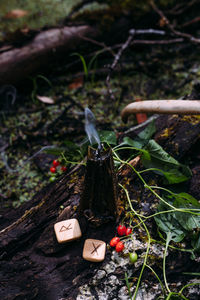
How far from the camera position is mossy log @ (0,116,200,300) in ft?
3.48

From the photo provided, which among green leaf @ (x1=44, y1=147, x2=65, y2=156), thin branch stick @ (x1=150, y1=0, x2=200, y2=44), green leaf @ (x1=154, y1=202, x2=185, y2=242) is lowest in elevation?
green leaf @ (x1=154, y1=202, x2=185, y2=242)

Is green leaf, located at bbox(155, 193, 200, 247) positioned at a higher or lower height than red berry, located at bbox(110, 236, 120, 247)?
lower

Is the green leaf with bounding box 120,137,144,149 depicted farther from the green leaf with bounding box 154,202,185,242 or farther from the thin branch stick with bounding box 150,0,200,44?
the thin branch stick with bounding box 150,0,200,44

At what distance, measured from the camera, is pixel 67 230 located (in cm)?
116

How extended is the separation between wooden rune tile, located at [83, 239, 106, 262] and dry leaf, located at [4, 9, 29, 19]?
2.54 metres

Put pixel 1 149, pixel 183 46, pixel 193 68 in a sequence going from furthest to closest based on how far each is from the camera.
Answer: pixel 183 46 → pixel 193 68 → pixel 1 149

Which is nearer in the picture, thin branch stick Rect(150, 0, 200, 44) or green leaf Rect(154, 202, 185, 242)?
green leaf Rect(154, 202, 185, 242)

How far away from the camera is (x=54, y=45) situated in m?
2.17

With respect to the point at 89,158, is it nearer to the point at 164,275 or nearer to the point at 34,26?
the point at 164,275

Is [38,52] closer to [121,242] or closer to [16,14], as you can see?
[16,14]

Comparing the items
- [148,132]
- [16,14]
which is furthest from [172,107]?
[16,14]

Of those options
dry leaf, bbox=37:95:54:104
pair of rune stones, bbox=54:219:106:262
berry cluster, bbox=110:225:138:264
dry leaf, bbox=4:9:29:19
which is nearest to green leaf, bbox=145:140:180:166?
berry cluster, bbox=110:225:138:264

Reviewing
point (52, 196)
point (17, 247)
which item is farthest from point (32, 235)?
point (52, 196)

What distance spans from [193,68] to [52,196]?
169 cm
